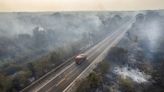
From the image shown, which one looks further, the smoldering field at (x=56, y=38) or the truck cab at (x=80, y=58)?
the truck cab at (x=80, y=58)

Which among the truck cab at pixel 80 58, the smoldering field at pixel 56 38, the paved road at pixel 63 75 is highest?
the smoldering field at pixel 56 38

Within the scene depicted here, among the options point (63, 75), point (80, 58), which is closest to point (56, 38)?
point (80, 58)

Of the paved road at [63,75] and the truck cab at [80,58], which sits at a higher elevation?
the truck cab at [80,58]

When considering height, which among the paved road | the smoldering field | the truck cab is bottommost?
the paved road

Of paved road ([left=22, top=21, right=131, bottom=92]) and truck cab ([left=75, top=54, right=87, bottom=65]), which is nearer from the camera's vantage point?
paved road ([left=22, top=21, right=131, bottom=92])

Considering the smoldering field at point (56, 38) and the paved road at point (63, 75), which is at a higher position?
the smoldering field at point (56, 38)

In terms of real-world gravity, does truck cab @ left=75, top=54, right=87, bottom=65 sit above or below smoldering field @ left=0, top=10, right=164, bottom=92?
below

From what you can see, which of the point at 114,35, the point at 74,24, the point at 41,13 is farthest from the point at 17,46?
the point at 114,35

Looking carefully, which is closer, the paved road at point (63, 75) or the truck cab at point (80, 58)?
the paved road at point (63, 75)

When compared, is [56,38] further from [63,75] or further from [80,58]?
[63,75]
